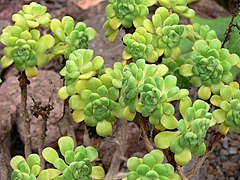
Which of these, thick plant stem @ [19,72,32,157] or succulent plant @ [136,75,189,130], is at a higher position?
succulent plant @ [136,75,189,130]

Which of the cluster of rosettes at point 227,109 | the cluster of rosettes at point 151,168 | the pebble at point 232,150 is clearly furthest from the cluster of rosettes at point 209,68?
the pebble at point 232,150

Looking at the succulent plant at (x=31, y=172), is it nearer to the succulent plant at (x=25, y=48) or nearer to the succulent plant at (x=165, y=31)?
the succulent plant at (x=25, y=48)

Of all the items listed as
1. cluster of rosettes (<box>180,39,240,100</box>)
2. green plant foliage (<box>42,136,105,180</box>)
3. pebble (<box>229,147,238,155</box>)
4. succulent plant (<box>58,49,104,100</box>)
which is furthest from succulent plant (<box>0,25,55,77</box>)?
pebble (<box>229,147,238,155</box>)

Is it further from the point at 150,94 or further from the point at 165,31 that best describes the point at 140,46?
the point at 150,94

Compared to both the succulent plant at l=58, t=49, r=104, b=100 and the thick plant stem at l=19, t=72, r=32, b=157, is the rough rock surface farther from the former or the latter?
the succulent plant at l=58, t=49, r=104, b=100

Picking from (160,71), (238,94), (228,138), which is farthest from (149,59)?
(228,138)

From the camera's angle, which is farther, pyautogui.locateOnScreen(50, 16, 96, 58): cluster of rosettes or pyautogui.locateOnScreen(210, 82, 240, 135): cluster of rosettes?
pyautogui.locateOnScreen(50, 16, 96, 58): cluster of rosettes
